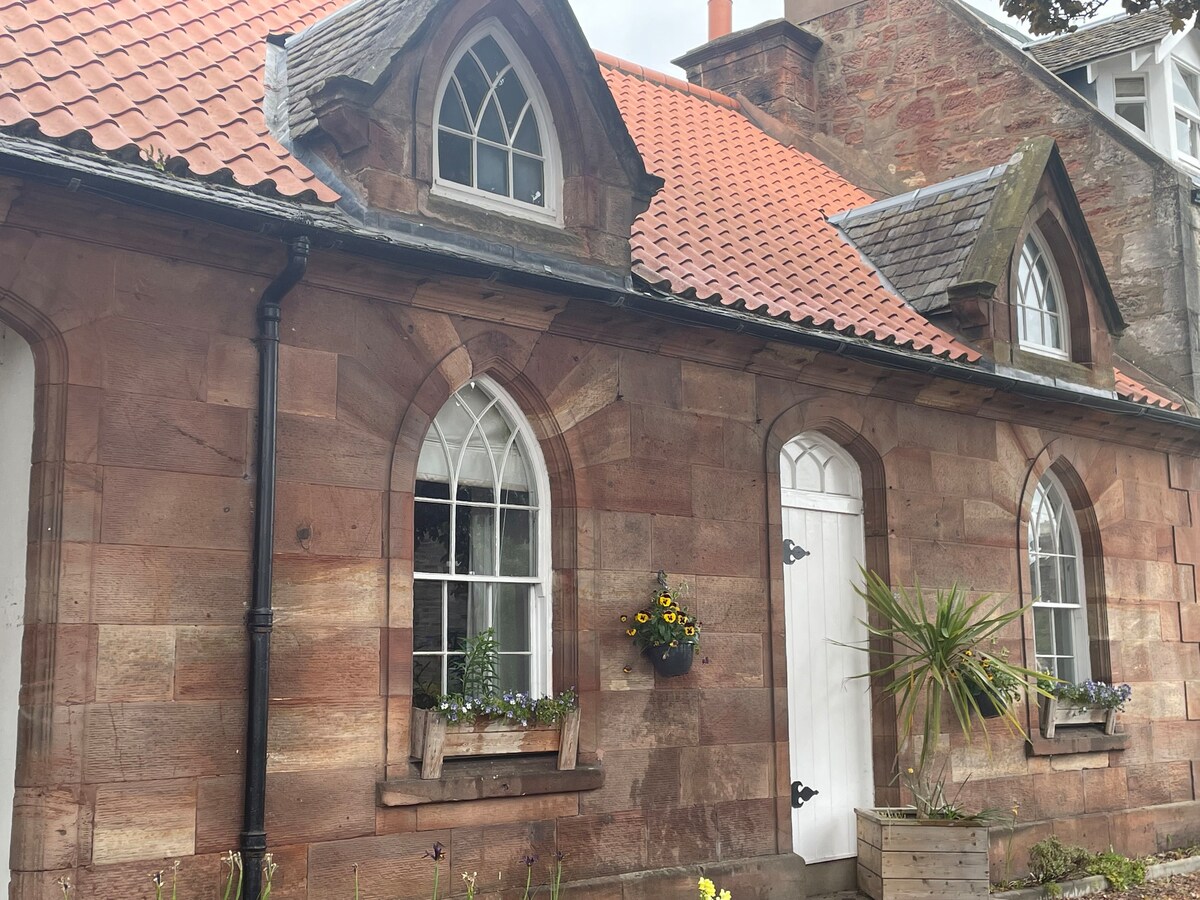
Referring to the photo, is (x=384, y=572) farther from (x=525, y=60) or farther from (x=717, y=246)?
A: (x=717, y=246)

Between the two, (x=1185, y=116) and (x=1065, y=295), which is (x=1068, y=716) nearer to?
Answer: (x=1065, y=295)

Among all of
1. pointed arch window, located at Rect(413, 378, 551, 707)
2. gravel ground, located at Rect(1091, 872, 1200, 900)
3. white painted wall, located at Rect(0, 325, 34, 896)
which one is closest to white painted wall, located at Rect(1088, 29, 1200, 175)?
gravel ground, located at Rect(1091, 872, 1200, 900)

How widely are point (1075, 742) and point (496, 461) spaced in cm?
650

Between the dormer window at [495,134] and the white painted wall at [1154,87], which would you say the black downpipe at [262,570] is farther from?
the white painted wall at [1154,87]

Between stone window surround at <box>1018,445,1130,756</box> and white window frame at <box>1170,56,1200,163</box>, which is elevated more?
white window frame at <box>1170,56,1200,163</box>

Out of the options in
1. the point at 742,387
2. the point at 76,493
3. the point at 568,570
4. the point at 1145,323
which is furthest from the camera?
the point at 1145,323

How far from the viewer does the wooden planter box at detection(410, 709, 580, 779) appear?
322 inches

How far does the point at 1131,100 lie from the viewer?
16719 mm

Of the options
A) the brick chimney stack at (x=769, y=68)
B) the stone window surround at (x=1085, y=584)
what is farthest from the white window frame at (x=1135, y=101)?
the stone window surround at (x=1085, y=584)

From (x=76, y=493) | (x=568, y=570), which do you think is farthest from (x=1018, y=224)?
(x=76, y=493)

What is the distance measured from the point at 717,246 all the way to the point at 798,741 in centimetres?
402

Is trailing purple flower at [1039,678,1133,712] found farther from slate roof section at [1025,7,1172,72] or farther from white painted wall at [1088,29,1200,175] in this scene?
slate roof section at [1025,7,1172,72]

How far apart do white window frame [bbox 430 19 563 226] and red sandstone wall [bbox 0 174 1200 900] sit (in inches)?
32.7

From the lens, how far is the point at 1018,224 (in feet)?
42.7
